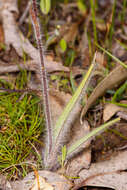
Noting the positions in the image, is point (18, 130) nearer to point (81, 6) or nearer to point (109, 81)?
point (109, 81)

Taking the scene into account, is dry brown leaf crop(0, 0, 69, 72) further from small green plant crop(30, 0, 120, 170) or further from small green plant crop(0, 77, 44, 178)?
small green plant crop(30, 0, 120, 170)

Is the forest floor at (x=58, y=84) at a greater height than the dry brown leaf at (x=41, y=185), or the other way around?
the forest floor at (x=58, y=84)

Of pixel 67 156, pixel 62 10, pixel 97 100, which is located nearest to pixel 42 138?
pixel 67 156

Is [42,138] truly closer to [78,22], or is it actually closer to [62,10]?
[78,22]

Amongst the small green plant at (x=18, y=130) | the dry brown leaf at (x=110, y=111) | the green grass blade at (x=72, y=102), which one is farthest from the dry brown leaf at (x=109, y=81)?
the small green plant at (x=18, y=130)

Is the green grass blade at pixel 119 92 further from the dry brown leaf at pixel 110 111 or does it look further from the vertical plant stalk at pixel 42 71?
the vertical plant stalk at pixel 42 71

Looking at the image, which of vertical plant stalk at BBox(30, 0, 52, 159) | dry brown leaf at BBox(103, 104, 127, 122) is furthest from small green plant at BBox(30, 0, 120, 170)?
dry brown leaf at BBox(103, 104, 127, 122)
